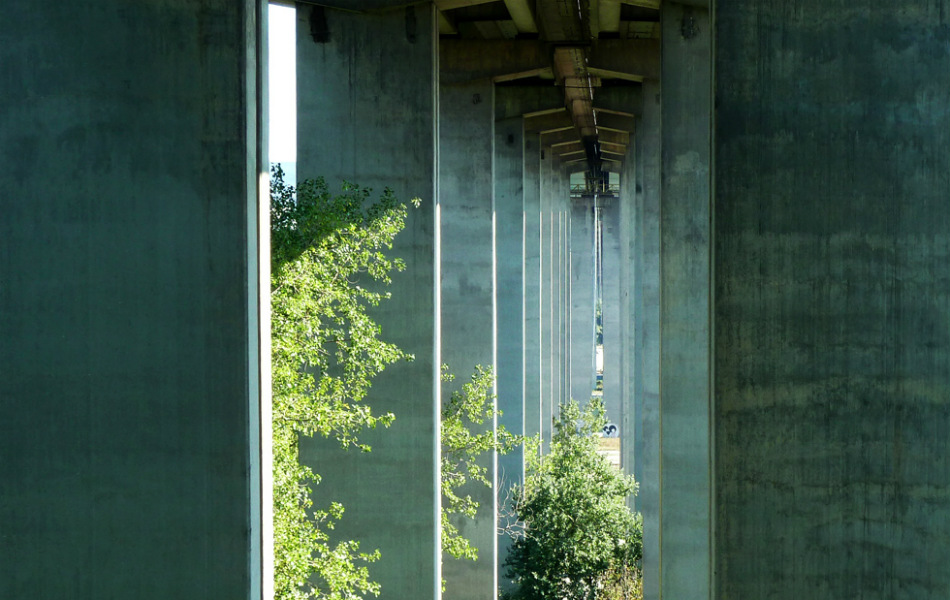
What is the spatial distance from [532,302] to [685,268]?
13.6 metres

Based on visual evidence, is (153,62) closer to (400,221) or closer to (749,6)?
(749,6)

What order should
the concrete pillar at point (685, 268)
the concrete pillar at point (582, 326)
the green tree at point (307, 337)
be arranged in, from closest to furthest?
1. the green tree at point (307, 337)
2. the concrete pillar at point (685, 268)
3. the concrete pillar at point (582, 326)

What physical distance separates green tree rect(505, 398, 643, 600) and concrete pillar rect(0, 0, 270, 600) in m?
14.6

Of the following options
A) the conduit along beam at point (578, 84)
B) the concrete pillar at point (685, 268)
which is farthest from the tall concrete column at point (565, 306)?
the concrete pillar at point (685, 268)

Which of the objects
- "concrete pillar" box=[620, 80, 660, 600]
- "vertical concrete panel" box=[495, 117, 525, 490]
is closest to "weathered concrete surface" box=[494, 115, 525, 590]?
"vertical concrete panel" box=[495, 117, 525, 490]

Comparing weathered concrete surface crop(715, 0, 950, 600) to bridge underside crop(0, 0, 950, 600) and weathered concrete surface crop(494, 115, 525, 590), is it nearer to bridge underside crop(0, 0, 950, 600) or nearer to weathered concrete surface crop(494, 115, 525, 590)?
bridge underside crop(0, 0, 950, 600)

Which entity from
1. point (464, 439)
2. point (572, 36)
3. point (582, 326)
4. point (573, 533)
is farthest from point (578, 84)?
point (582, 326)

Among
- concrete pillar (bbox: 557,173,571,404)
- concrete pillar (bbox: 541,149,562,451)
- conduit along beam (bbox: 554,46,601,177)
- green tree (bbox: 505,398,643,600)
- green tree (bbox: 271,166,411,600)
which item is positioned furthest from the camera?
concrete pillar (bbox: 557,173,571,404)

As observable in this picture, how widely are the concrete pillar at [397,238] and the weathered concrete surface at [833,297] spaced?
5647mm

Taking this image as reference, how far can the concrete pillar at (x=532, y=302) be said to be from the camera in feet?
86.8

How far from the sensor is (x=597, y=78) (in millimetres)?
21578

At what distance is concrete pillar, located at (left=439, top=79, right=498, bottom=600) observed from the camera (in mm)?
18531

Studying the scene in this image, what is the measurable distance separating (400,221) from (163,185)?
4.53 meters

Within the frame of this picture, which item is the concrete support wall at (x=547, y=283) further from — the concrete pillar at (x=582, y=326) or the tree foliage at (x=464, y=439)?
the tree foliage at (x=464, y=439)
